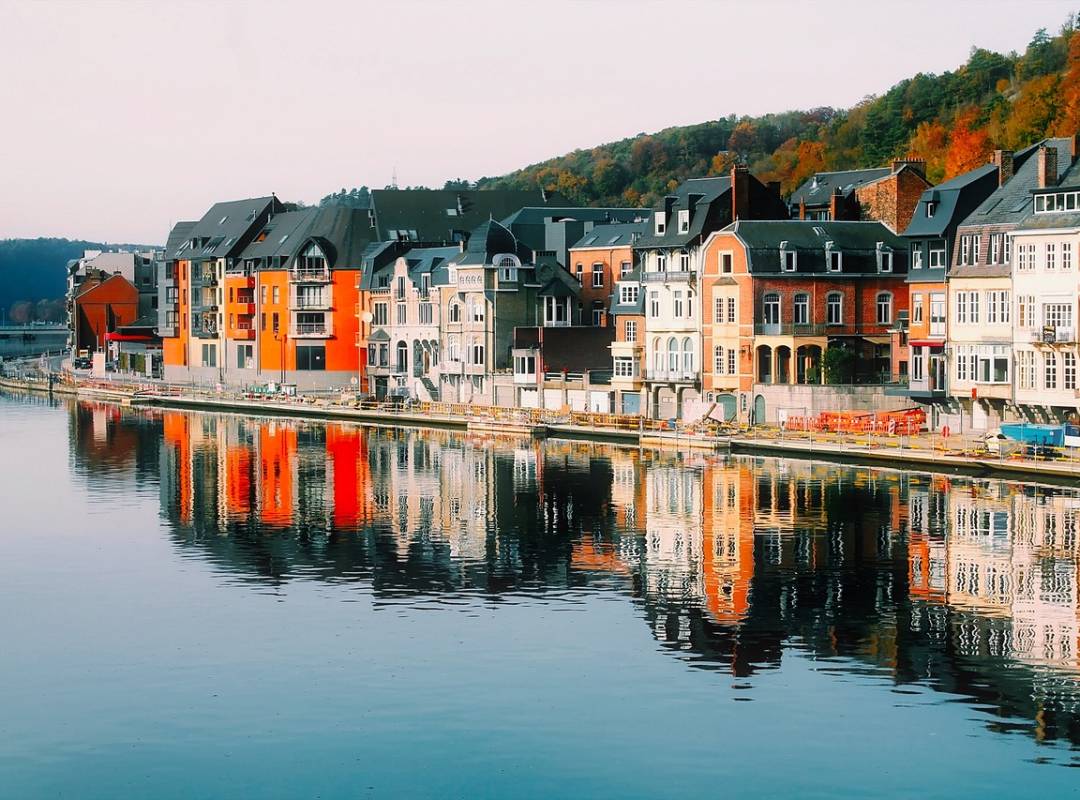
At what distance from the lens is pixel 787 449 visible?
79312mm

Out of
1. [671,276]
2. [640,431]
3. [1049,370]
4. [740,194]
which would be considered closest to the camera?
[1049,370]

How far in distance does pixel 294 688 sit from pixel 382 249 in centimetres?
8865

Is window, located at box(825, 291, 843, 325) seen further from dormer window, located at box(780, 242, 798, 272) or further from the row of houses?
dormer window, located at box(780, 242, 798, 272)

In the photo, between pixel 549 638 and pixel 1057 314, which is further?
pixel 1057 314

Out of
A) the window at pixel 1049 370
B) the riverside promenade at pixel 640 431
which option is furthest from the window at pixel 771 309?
the window at pixel 1049 370

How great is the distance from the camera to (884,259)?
295ft

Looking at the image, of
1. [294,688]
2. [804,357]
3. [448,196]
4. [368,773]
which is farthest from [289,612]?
[448,196]

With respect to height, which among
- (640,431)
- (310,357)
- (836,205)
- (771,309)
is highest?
(836,205)

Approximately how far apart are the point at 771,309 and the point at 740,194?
8920mm

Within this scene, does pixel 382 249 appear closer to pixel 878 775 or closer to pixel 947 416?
pixel 947 416

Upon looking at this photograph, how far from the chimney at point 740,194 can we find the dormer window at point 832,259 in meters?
7.24

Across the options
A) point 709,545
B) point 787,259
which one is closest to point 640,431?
point 787,259

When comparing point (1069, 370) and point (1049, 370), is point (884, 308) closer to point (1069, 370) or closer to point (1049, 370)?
point (1049, 370)

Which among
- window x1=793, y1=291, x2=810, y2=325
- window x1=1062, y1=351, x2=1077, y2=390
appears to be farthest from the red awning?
window x1=1062, y1=351, x2=1077, y2=390
